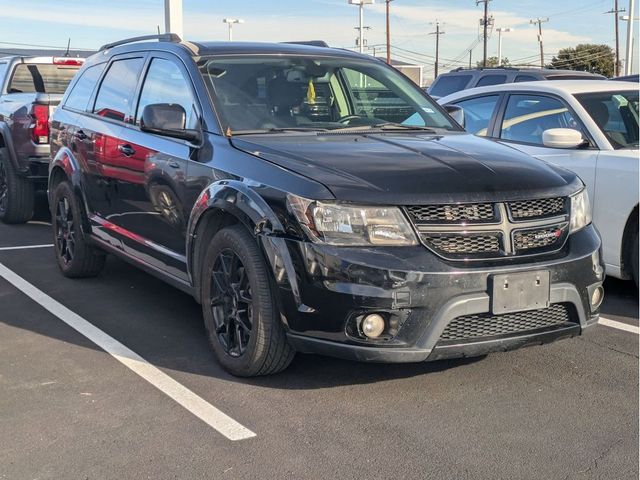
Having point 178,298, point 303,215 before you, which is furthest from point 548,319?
point 178,298

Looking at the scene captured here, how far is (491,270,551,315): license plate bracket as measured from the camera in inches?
146

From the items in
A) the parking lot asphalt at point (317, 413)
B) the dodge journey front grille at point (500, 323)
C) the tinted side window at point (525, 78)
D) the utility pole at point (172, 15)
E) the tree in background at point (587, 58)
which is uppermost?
the tree in background at point (587, 58)

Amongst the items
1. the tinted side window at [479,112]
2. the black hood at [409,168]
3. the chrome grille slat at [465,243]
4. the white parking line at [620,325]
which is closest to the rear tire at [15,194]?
the tinted side window at [479,112]

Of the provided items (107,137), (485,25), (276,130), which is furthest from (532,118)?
(485,25)

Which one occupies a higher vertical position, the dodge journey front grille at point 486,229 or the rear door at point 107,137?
the rear door at point 107,137

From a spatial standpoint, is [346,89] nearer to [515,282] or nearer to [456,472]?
[515,282]

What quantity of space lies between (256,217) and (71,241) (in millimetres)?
3070

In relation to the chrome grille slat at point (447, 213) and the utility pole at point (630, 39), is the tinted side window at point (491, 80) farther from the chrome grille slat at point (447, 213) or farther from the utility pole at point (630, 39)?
the utility pole at point (630, 39)

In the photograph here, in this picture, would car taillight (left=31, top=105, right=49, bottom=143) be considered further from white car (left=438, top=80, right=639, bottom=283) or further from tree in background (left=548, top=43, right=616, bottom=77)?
tree in background (left=548, top=43, right=616, bottom=77)

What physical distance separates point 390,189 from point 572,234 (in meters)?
1.04

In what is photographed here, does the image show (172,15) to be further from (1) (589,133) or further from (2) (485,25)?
(2) (485,25)

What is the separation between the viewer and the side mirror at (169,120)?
4.59 m

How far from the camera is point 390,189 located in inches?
146

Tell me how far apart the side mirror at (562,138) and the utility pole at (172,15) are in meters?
7.15
